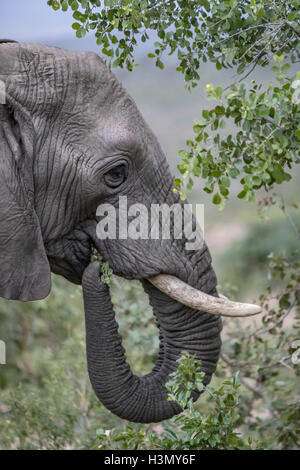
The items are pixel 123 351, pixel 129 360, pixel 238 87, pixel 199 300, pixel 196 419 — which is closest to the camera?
pixel 238 87

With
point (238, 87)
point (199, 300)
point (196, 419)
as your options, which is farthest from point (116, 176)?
point (196, 419)

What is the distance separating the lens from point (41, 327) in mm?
5836

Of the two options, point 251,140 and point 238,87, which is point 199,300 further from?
point 238,87

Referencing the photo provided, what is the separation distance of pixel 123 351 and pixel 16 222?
1.68 ft

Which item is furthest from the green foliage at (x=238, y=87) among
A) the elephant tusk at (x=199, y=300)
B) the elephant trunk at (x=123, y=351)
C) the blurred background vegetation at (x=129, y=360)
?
the elephant trunk at (x=123, y=351)

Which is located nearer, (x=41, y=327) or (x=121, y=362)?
(x=121, y=362)

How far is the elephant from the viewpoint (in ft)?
7.32

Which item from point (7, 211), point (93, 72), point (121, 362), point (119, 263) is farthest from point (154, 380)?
point (93, 72)

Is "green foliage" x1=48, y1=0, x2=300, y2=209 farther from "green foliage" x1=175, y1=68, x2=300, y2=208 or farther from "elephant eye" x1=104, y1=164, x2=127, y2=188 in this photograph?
"elephant eye" x1=104, y1=164, x2=127, y2=188

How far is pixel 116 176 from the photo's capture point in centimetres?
231

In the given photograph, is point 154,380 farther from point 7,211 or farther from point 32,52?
point 32,52

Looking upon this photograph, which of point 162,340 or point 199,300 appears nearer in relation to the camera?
point 199,300

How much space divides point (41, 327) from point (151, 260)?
366cm

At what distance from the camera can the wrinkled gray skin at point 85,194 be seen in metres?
2.23
